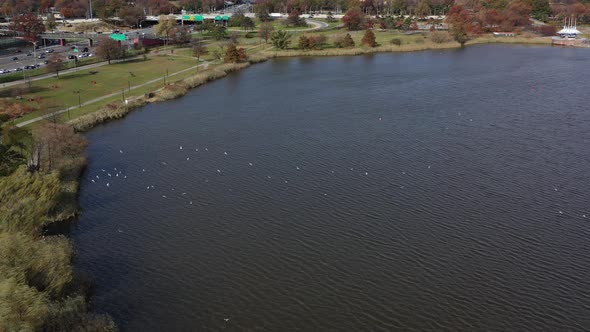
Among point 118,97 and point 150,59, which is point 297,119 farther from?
point 150,59

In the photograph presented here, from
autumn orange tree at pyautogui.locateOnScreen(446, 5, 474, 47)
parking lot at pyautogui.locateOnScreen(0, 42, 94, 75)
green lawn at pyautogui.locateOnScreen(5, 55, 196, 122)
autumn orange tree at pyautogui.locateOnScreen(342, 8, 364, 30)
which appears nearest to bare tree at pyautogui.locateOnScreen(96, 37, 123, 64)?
A: green lawn at pyautogui.locateOnScreen(5, 55, 196, 122)

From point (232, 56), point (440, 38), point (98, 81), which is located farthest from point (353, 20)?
point (98, 81)

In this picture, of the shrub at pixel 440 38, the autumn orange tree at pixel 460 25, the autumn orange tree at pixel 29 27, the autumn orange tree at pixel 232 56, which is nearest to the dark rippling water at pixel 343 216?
the autumn orange tree at pixel 232 56

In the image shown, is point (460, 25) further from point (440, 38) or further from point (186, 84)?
point (186, 84)

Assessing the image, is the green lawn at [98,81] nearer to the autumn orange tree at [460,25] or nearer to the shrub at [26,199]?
the shrub at [26,199]

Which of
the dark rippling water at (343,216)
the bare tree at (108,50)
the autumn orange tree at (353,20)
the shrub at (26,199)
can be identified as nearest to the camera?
the dark rippling water at (343,216)

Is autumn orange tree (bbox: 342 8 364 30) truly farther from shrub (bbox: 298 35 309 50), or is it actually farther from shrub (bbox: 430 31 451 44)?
shrub (bbox: 298 35 309 50)

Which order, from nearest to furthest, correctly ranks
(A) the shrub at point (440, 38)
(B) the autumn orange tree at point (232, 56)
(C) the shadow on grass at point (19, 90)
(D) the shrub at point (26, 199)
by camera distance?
(D) the shrub at point (26, 199) < (C) the shadow on grass at point (19, 90) < (B) the autumn orange tree at point (232, 56) < (A) the shrub at point (440, 38)

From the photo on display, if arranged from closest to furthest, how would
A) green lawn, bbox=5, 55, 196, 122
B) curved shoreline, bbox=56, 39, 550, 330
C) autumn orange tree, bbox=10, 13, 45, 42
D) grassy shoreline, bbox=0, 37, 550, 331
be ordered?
grassy shoreline, bbox=0, 37, 550, 331, curved shoreline, bbox=56, 39, 550, 330, green lawn, bbox=5, 55, 196, 122, autumn orange tree, bbox=10, 13, 45, 42
